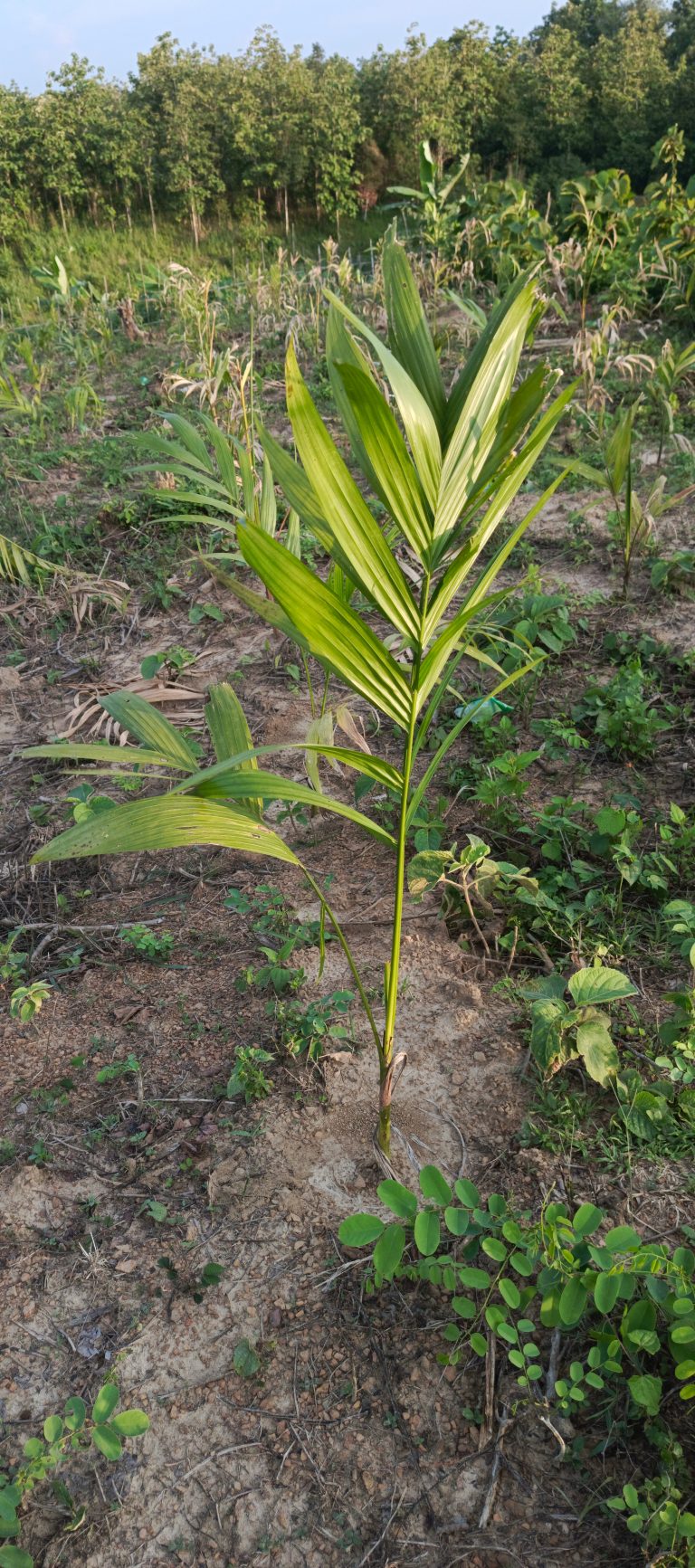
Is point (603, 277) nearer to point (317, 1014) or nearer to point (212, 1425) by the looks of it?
point (317, 1014)

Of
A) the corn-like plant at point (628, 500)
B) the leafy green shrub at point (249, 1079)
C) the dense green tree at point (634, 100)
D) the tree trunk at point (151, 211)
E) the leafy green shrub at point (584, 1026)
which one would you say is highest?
the dense green tree at point (634, 100)

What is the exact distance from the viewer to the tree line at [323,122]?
935 centimetres

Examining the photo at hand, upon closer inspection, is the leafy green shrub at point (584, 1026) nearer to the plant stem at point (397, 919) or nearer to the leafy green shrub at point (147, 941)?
the plant stem at point (397, 919)

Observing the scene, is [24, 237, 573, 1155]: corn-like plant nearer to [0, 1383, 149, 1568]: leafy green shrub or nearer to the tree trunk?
[0, 1383, 149, 1568]: leafy green shrub

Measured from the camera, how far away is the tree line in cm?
935

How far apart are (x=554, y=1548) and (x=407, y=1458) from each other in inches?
8.0

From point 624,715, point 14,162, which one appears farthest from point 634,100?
point 624,715

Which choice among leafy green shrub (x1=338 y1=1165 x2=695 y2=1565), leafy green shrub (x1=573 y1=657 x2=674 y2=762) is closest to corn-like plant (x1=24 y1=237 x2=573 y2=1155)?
leafy green shrub (x1=338 y1=1165 x2=695 y2=1565)

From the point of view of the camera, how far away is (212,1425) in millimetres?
1281

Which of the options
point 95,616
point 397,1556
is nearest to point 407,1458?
point 397,1556

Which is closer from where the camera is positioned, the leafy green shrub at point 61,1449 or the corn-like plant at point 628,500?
the leafy green shrub at point 61,1449

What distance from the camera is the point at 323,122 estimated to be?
9.78m

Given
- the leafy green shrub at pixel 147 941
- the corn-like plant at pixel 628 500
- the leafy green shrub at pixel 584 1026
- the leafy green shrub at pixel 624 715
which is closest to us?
the leafy green shrub at pixel 584 1026

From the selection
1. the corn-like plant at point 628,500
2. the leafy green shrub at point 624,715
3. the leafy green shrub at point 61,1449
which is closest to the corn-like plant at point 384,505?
the leafy green shrub at point 61,1449
